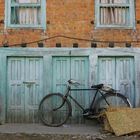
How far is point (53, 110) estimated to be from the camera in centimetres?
1336

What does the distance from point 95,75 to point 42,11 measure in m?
2.36

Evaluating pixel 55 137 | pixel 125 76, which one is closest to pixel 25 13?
pixel 125 76

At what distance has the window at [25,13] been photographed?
13703 millimetres

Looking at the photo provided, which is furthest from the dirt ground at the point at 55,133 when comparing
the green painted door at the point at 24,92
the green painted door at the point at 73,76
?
the green painted door at the point at 73,76

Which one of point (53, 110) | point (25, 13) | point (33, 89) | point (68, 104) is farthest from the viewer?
point (25, 13)

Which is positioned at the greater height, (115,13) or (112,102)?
(115,13)

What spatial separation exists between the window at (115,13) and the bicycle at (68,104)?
6.19ft

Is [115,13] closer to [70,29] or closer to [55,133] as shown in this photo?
[70,29]

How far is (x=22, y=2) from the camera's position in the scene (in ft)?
45.3

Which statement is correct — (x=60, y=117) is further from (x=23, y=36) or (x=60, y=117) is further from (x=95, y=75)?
(x=23, y=36)

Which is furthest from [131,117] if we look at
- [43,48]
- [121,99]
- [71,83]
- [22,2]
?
[22,2]

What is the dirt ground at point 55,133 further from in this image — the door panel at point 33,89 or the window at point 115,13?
the window at point 115,13

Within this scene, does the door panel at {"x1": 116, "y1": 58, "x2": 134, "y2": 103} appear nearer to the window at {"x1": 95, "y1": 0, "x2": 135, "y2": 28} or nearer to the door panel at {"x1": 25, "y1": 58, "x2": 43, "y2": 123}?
the window at {"x1": 95, "y1": 0, "x2": 135, "y2": 28}

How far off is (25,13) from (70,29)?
54.2 inches
